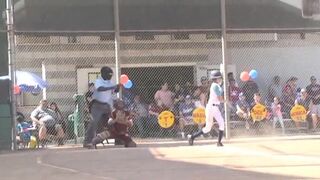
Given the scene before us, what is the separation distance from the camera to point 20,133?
13891 millimetres

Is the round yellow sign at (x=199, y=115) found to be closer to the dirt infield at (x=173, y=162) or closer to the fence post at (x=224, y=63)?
the fence post at (x=224, y=63)

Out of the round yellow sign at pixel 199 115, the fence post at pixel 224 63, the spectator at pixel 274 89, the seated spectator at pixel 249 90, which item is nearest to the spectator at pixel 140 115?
the round yellow sign at pixel 199 115

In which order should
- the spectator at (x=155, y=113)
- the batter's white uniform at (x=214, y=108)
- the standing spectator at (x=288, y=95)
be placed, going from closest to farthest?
the batter's white uniform at (x=214, y=108) < the spectator at (x=155, y=113) < the standing spectator at (x=288, y=95)

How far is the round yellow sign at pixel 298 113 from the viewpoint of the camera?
15531mm

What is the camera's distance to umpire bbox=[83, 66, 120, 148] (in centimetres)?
1273

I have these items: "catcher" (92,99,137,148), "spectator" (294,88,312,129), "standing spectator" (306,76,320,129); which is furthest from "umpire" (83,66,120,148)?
"standing spectator" (306,76,320,129)

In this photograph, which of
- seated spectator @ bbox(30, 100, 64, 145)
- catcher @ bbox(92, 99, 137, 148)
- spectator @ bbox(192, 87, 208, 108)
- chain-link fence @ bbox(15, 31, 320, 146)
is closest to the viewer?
catcher @ bbox(92, 99, 137, 148)

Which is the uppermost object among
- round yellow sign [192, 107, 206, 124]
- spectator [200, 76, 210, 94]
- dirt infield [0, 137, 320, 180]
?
spectator [200, 76, 210, 94]

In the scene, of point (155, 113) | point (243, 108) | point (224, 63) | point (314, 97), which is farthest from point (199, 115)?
point (314, 97)

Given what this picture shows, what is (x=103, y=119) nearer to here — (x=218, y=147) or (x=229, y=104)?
(x=218, y=147)

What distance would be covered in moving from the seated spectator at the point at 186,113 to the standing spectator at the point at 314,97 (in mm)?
3144

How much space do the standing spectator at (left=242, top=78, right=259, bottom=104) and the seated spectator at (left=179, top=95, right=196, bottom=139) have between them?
1509 millimetres

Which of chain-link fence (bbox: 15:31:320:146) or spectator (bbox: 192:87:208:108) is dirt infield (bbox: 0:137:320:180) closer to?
spectator (bbox: 192:87:208:108)

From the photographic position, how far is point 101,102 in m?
12.8
